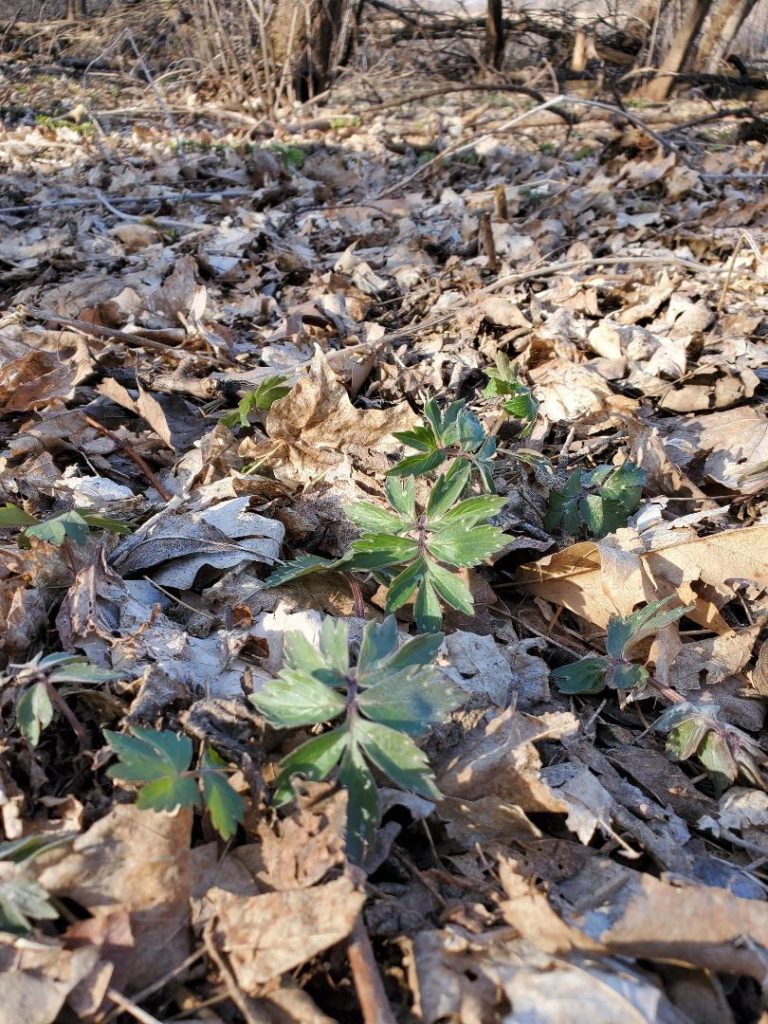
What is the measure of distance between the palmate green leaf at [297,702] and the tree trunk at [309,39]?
7.89 meters

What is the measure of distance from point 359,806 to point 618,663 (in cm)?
66

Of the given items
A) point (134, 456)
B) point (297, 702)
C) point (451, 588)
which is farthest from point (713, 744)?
point (134, 456)

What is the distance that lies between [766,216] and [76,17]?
12.0 metres

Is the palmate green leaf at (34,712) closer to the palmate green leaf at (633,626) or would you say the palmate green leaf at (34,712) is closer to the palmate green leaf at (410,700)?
the palmate green leaf at (410,700)

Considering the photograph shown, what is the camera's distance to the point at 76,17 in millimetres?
11773

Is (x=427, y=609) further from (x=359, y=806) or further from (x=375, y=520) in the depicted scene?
(x=359, y=806)

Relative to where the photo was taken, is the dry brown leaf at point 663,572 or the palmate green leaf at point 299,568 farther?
the dry brown leaf at point 663,572

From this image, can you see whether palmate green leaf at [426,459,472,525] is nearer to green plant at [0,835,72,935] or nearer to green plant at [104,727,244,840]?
green plant at [104,727,244,840]

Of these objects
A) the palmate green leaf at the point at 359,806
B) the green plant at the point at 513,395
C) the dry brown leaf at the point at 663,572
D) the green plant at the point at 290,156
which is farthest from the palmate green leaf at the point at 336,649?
the green plant at the point at 290,156

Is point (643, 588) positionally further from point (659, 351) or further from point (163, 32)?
point (163, 32)

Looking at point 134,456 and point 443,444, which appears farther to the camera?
point 134,456

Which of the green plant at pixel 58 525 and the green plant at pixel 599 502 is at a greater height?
the green plant at pixel 58 525

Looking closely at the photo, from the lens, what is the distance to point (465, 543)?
1435mm

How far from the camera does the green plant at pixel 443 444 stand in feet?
5.38
